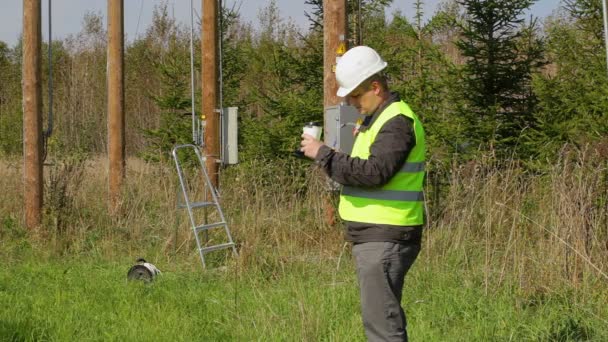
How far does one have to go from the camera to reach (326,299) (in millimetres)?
6898

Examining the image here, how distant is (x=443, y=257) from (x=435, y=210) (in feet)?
7.96

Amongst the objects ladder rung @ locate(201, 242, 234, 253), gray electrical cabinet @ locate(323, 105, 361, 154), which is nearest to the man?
Result: gray electrical cabinet @ locate(323, 105, 361, 154)

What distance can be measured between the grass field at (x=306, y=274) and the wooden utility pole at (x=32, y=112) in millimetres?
449

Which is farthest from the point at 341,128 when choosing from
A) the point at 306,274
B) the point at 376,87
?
the point at 376,87

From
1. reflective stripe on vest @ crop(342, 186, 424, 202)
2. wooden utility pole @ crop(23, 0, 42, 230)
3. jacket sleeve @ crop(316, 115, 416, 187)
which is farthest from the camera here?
wooden utility pole @ crop(23, 0, 42, 230)

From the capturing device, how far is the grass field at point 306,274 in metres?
6.26

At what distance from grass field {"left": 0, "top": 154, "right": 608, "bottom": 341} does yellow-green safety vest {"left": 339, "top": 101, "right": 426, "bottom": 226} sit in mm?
1893

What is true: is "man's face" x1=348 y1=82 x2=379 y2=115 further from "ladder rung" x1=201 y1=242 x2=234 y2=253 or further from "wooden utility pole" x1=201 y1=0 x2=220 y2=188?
"wooden utility pole" x1=201 y1=0 x2=220 y2=188

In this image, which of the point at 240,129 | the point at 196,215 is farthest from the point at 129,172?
the point at 240,129

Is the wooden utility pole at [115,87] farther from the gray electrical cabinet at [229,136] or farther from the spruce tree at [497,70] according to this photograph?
the spruce tree at [497,70]

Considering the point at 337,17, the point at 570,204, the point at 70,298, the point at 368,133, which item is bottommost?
the point at 70,298

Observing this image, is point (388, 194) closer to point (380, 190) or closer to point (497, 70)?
point (380, 190)

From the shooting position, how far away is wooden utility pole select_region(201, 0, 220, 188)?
12586mm

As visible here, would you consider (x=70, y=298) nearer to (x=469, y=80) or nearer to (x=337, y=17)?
(x=337, y=17)
